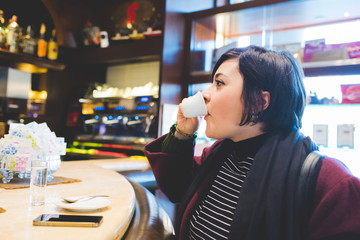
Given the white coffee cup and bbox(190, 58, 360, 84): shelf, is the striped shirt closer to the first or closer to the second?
the white coffee cup

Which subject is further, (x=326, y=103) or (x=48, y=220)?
(x=326, y=103)

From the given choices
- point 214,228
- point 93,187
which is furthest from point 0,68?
point 214,228

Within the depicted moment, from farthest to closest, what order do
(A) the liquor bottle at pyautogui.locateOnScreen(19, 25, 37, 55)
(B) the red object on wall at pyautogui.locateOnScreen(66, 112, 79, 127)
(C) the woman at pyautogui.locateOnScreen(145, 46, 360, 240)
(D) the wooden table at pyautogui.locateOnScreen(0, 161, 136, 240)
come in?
(B) the red object on wall at pyautogui.locateOnScreen(66, 112, 79, 127), (A) the liquor bottle at pyautogui.locateOnScreen(19, 25, 37, 55), (C) the woman at pyautogui.locateOnScreen(145, 46, 360, 240), (D) the wooden table at pyautogui.locateOnScreen(0, 161, 136, 240)

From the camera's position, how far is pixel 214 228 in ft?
3.55

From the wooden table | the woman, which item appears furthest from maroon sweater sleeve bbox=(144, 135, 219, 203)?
the wooden table

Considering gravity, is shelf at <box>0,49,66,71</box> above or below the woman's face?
above

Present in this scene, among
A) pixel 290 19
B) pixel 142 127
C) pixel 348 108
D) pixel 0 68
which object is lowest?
pixel 142 127

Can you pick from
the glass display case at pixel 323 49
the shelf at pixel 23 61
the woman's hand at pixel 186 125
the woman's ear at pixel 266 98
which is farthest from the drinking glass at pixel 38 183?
the shelf at pixel 23 61

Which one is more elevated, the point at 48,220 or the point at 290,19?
the point at 290,19

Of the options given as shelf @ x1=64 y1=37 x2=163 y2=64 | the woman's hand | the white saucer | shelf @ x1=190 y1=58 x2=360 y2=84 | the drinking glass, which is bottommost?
the white saucer

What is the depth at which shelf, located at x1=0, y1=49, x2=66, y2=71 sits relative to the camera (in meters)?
3.74

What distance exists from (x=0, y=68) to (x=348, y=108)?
4.25m

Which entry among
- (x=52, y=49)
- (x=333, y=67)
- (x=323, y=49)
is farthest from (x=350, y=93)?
(x=52, y=49)

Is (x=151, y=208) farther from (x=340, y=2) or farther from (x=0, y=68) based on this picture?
(x=0, y=68)
